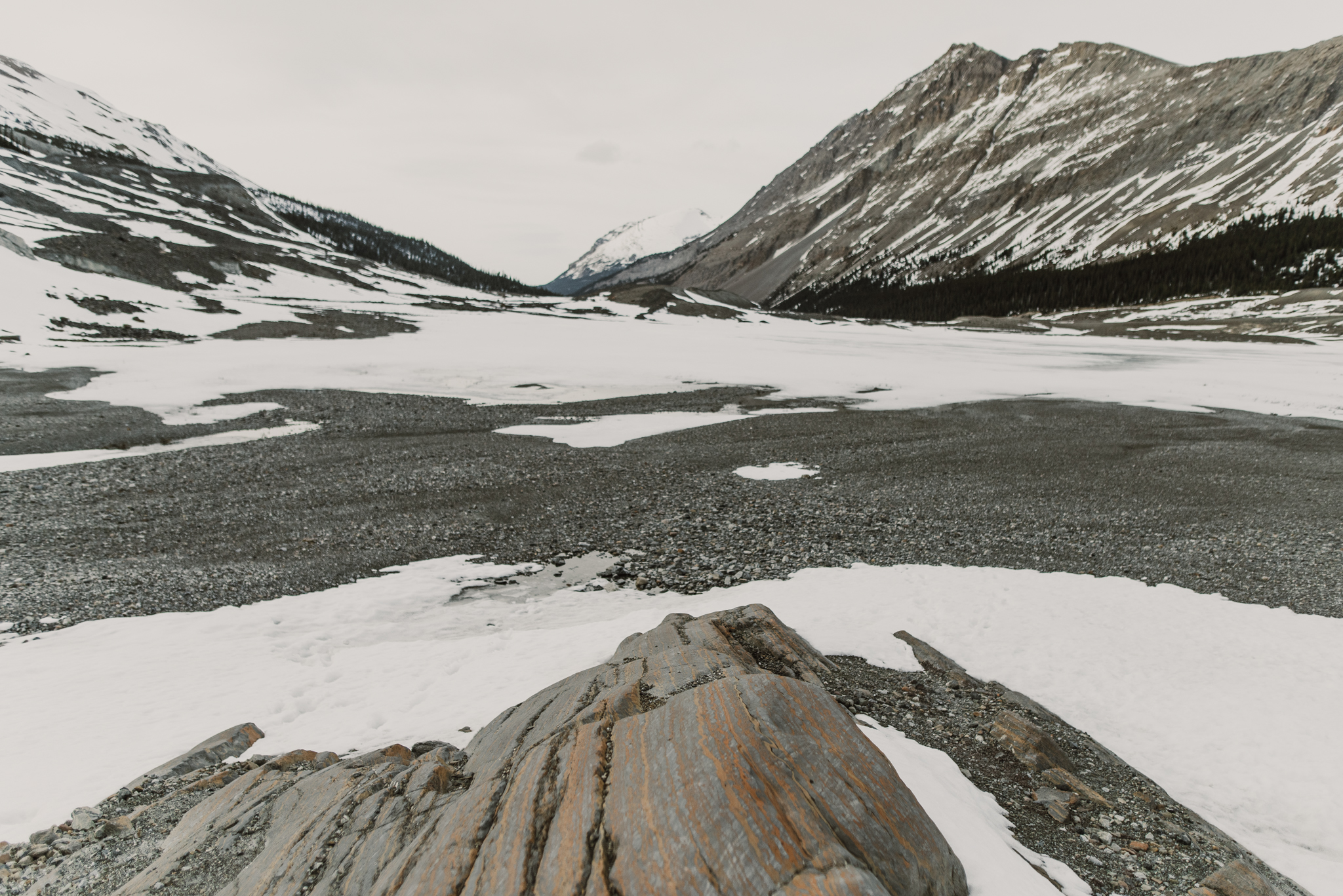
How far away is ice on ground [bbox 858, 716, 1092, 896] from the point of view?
419 centimetres

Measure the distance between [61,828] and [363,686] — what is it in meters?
3.17

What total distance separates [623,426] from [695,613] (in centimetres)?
1557

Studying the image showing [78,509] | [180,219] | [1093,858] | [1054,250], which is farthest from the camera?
[1054,250]

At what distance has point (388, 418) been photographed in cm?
2533

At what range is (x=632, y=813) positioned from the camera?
386cm

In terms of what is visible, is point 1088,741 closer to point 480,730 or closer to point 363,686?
point 480,730

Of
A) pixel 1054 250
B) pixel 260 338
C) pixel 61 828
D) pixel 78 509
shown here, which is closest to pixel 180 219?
pixel 260 338

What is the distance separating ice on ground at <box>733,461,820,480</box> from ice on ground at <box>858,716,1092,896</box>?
11.9m

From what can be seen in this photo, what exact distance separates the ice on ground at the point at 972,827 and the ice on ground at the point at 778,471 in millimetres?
11931

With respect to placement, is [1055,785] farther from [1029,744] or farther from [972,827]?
[972,827]

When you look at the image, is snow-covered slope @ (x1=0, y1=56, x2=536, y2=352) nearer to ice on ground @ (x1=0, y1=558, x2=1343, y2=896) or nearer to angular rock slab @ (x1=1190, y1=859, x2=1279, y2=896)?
ice on ground @ (x1=0, y1=558, x2=1343, y2=896)

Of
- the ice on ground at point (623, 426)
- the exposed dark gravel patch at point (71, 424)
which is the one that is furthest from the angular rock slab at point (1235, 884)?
the exposed dark gravel patch at point (71, 424)

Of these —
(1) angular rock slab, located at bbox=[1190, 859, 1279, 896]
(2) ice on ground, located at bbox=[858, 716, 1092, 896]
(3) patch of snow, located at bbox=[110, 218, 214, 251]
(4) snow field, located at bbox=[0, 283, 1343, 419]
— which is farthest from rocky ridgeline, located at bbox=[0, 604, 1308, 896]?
(3) patch of snow, located at bbox=[110, 218, 214, 251]

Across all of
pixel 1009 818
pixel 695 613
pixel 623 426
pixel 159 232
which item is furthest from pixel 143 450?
pixel 159 232
